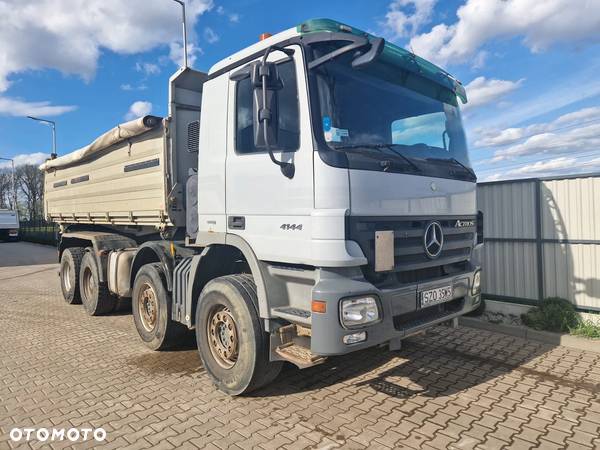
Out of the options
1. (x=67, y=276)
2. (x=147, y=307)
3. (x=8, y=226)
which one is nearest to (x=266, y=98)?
(x=147, y=307)

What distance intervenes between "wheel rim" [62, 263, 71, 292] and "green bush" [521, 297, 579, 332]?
25.7 ft

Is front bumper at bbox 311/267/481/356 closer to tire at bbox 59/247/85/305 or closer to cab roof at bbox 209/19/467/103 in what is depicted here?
cab roof at bbox 209/19/467/103

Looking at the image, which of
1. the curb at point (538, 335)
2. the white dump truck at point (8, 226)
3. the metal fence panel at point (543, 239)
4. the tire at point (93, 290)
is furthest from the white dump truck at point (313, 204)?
the white dump truck at point (8, 226)

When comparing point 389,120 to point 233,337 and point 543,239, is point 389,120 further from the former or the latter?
point 543,239

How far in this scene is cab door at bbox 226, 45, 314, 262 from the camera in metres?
3.33

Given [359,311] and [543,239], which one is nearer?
[359,311]

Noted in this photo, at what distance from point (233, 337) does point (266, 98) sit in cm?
212

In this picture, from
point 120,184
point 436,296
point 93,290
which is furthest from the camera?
point 93,290

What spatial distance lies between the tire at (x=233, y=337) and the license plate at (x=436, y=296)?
52.8 inches

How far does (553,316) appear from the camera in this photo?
568cm

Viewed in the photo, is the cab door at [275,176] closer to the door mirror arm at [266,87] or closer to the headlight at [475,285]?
the door mirror arm at [266,87]

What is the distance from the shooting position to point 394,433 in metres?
3.33

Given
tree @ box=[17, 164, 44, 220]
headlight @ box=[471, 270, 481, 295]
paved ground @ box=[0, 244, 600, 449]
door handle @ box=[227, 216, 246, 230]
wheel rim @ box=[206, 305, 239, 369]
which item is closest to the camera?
paved ground @ box=[0, 244, 600, 449]

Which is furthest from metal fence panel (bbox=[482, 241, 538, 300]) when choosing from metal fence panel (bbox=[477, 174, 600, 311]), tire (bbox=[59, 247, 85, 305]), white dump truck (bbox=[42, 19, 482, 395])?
tire (bbox=[59, 247, 85, 305])
